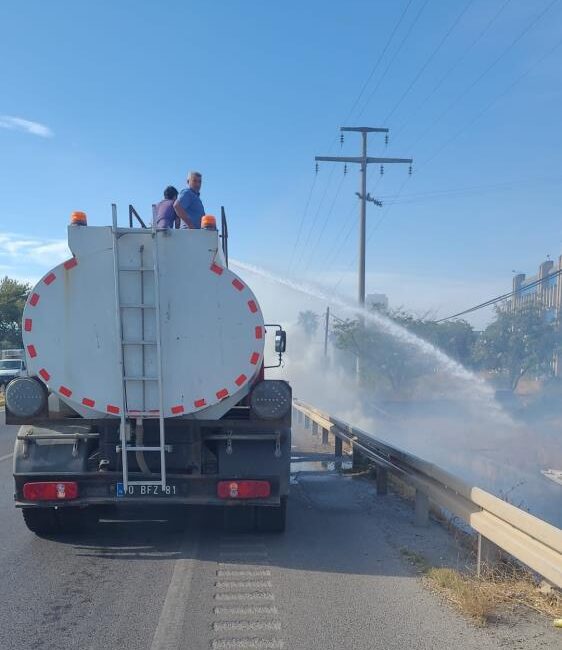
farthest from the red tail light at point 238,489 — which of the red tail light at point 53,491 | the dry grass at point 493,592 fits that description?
the dry grass at point 493,592

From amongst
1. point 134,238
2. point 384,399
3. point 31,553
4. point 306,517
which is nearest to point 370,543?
point 306,517

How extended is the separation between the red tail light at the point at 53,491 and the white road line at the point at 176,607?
115 centimetres

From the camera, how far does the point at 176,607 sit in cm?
478

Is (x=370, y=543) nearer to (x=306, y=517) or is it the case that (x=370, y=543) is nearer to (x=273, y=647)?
(x=306, y=517)

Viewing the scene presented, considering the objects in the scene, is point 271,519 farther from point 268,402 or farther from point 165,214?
point 165,214

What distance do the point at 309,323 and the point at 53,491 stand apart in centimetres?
6041

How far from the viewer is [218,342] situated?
6023 millimetres

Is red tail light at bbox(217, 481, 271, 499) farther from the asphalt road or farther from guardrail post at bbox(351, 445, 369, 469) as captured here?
guardrail post at bbox(351, 445, 369, 469)

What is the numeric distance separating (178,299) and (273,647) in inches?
119

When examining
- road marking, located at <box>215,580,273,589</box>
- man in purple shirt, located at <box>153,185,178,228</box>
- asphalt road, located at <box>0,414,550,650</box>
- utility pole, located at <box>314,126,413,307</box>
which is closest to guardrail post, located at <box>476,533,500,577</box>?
asphalt road, located at <box>0,414,550,650</box>

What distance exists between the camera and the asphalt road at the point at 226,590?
427cm

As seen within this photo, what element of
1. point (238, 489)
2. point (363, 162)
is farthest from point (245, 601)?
point (363, 162)

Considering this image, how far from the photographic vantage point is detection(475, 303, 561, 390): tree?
30344 mm

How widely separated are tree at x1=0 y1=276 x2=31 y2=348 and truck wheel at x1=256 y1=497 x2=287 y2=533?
4299 cm
